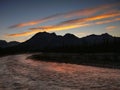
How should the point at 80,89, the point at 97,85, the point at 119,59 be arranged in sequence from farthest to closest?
1. the point at 119,59
2. the point at 97,85
3. the point at 80,89

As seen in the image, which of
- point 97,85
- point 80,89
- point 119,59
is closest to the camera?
point 80,89

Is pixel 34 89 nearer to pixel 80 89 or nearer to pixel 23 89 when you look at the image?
pixel 23 89

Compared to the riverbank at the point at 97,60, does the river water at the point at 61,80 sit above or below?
below

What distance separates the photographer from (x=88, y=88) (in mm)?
16672

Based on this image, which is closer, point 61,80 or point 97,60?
point 61,80

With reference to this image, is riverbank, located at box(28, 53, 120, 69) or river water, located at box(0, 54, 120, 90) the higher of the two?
riverbank, located at box(28, 53, 120, 69)

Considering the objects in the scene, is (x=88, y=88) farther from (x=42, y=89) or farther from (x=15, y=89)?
(x=15, y=89)

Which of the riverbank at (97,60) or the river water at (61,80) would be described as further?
the riverbank at (97,60)

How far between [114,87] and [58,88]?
4805mm

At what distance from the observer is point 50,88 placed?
55.9 feet

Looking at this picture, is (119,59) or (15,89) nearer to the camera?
(15,89)

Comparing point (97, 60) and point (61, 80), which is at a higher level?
point (97, 60)

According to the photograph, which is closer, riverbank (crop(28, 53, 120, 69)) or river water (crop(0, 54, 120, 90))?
river water (crop(0, 54, 120, 90))

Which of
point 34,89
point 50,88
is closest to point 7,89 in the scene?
Answer: point 34,89
